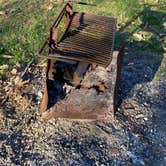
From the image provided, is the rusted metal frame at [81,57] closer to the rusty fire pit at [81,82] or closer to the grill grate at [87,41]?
the grill grate at [87,41]

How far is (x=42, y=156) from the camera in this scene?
4816 millimetres

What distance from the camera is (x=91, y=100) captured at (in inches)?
201

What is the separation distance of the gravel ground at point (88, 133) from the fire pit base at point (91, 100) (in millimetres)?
128

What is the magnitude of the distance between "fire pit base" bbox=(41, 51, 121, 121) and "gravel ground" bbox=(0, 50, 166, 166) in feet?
0.42

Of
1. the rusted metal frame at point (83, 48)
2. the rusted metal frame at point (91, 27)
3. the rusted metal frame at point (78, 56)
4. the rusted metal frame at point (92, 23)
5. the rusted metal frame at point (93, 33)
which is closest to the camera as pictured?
the rusted metal frame at point (78, 56)

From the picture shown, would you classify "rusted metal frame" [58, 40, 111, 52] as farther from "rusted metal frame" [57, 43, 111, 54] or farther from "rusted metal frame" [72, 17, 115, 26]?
"rusted metal frame" [72, 17, 115, 26]

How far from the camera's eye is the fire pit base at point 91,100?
16.8 ft

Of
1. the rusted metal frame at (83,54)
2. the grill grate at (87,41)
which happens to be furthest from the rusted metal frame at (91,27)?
the rusted metal frame at (83,54)

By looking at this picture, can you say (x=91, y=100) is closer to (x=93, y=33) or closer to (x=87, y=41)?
(x=87, y=41)

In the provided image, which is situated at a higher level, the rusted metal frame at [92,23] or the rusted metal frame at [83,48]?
the rusted metal frame at [92,23]

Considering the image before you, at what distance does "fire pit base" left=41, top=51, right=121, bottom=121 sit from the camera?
5.11 meters

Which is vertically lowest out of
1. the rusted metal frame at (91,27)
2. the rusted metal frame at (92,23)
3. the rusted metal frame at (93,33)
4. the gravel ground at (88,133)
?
the gravel ground at (88,133)

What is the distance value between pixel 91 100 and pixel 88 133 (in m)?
0.43

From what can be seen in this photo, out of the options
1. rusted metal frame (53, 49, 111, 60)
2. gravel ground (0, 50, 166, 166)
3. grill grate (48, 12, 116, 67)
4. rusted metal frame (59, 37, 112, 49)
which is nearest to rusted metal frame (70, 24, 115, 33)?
grill grate (48, 12, 116, 67)
